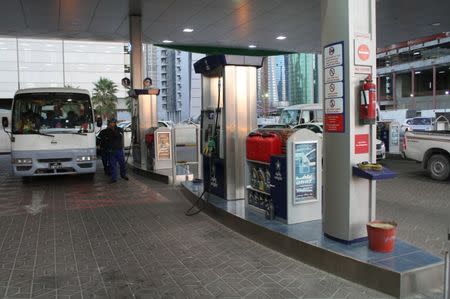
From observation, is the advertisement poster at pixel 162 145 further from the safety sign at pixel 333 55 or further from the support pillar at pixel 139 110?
the safety sign at pixel 333 55

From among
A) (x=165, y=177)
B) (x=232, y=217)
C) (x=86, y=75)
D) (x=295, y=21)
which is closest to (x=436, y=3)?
(x=295, y=21)

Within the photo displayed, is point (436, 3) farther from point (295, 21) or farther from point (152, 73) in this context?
point (152, 73)

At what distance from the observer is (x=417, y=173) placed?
12.5 metres

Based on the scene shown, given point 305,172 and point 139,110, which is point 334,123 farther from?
point 139,110

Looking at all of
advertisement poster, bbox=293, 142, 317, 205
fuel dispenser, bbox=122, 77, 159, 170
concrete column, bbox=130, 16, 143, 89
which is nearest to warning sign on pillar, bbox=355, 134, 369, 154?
advertisement poster, bbox=293, 142, 317, 205

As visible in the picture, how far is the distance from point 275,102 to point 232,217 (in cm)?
3715

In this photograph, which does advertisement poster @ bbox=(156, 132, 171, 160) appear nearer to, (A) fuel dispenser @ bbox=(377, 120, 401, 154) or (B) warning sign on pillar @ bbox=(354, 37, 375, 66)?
(B) warning sign on pillar @ bbox=(354, 37, 375, 66)

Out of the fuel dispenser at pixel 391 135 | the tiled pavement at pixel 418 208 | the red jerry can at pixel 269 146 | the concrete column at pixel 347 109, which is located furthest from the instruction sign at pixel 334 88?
the fuel dispenser at pixel 391 135

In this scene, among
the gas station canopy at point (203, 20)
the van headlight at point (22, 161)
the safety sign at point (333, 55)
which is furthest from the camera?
the gas station canopy at point (203, 20)

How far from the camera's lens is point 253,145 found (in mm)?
6738

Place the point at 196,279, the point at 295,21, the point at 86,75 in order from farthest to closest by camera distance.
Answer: the point at 86,75
the point at 295,21
the point at 196,279

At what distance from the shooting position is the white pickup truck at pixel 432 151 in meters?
10.9

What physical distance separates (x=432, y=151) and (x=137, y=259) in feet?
29.7

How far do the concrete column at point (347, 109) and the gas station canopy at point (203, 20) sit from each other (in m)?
8.44
